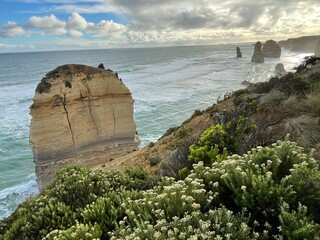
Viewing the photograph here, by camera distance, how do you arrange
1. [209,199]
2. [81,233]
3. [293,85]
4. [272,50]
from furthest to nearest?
[272,50] < [293,85] < [81,233] < [209,199]

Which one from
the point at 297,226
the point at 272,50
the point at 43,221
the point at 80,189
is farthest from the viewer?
the point at 272,50

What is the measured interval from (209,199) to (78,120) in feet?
58.0

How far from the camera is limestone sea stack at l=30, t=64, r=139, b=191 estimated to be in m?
19.3

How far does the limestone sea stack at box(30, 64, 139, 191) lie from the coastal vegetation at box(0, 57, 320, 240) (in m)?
12.0

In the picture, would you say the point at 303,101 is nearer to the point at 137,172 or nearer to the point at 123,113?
the point at 137,172

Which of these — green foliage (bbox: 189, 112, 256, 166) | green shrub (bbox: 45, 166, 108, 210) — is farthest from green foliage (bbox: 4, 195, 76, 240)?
green foliage (bbox: 189, 112, 256, 166)

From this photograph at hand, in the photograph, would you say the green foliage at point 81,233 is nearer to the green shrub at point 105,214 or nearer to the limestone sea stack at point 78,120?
the green shrub at point 105,214

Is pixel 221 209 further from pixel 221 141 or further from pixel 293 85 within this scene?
pixel 293 85

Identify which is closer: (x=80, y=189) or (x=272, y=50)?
(x=80, y=189)

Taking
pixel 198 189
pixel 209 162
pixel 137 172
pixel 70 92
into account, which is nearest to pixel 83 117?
pixel 70 92

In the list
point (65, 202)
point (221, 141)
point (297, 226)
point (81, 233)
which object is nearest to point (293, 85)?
point (221, 141)

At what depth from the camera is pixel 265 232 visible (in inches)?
139

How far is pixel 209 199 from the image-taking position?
4.32 metres

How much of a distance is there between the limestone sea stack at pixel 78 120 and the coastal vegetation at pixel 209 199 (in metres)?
12.0
